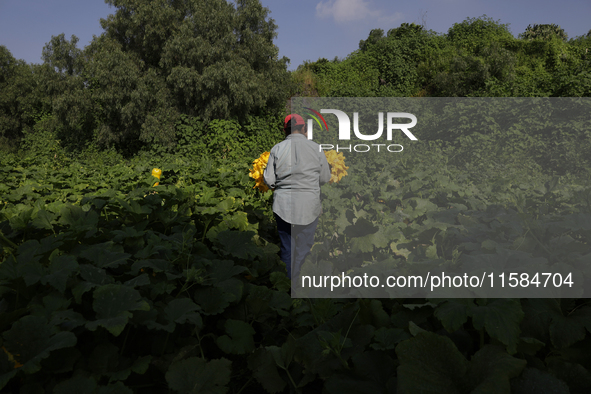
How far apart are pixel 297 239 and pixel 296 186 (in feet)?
1.75

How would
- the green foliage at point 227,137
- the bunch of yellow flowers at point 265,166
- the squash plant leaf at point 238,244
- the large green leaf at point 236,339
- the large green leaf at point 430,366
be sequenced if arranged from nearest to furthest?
1. the large green leaf at point 430,366
2. the large green leaf at point 236,339
3. the squash plant leaf at point 238,244
4. the bunch of yellow flowers at point 265,166
5. the green foliage at point 227,137

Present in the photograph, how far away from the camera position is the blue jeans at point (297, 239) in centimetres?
377

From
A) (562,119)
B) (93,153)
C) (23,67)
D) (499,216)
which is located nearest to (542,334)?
(499,216)

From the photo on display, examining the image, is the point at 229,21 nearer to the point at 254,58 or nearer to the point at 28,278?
the point at 254,58

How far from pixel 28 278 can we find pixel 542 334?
139cm

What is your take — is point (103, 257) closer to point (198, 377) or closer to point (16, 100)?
point (198, 377)

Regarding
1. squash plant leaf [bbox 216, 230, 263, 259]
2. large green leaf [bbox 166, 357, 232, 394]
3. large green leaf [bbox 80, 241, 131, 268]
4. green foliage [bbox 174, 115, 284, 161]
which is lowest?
large green leaf [bbox 166, 357, 232, 394]

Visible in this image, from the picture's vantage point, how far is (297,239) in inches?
150

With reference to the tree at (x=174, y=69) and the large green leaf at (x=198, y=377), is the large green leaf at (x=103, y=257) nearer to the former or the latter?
the large green leaf at (x=198, y=377)

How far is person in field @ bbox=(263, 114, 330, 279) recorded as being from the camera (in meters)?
3.67

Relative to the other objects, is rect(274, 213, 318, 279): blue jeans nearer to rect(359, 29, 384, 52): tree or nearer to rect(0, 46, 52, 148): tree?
rect(0, 46, 52, 148): tree

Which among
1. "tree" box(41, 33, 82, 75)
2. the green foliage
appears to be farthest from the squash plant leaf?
"tree" box(41, 33, 82, 75)

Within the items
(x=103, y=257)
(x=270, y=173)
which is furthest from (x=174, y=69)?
(x=103, y=257)

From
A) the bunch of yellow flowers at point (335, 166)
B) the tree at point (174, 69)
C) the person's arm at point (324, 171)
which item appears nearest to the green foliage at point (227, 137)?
the tree at point (174, 69)
